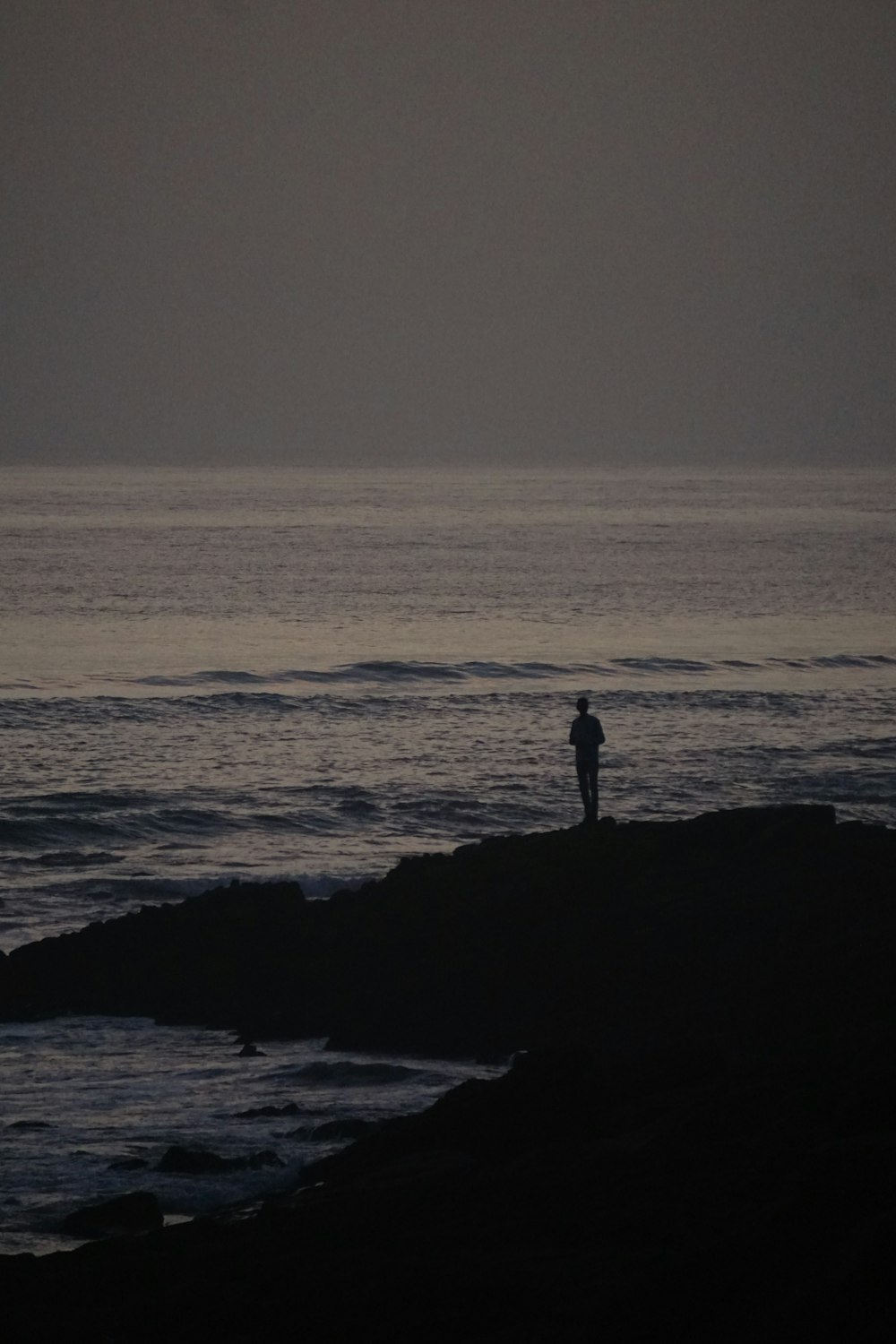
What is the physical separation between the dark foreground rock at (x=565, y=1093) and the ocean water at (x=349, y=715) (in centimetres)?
163

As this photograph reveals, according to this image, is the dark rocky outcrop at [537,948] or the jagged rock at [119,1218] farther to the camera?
the dark rocky outcrop at [537,948]

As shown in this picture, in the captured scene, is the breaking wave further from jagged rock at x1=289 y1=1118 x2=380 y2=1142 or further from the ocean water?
jagged rock at x1=289 y1=1118 x2=380 y2=1142

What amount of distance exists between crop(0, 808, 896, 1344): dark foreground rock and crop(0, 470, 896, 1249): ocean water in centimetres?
163

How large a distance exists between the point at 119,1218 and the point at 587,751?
991 centimetres

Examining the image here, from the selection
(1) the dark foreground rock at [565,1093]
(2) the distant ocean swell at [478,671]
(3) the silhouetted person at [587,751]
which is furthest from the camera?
(2) the distant ocean swell at [478,671]

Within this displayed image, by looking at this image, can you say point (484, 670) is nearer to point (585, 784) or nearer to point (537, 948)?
point (585, 784)

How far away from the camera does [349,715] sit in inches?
1610

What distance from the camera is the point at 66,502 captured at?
5792 inches

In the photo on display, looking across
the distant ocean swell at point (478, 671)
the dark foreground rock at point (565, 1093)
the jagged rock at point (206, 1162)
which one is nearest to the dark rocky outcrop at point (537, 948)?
the dark foreground rock at point (565, 1093)

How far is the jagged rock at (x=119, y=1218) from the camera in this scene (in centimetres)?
1242

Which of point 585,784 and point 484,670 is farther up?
point 585,784

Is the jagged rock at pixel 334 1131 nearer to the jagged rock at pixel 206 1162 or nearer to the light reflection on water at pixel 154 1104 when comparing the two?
A: the light reflection on water at pixel 154 1104

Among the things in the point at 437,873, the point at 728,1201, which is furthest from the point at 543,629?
the point at 728,1201

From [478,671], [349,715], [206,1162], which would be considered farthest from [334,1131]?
[478,671]
